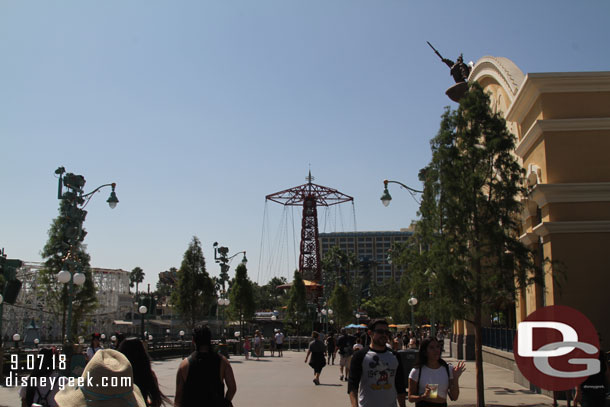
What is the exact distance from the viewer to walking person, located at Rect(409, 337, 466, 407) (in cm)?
640

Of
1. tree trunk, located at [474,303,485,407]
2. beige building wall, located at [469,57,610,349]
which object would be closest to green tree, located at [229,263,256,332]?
beige building wall, located at [469,57,610,349]

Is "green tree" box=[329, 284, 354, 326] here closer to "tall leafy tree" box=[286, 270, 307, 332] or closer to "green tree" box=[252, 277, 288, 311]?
"tall leafy tree" box=[286, 270, 307, 332]

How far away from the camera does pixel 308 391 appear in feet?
51.6

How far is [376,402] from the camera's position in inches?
238

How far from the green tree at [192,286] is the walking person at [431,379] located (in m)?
33.4

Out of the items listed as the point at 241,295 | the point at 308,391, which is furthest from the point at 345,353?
the point at 241,295

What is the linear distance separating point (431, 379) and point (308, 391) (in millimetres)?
9854

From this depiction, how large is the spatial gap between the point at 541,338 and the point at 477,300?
220 cm

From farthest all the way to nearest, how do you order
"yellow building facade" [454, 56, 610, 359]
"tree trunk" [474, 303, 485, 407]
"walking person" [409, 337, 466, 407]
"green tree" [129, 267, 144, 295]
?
"green tree" [129, 267, 144, 295]
"yellow building facade" [454, 56, 610, 359]
"tree trunk" [474, 303, 485, 407]
"walking person" [409, 337, 466, 407]

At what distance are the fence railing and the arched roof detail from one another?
25.4 ft

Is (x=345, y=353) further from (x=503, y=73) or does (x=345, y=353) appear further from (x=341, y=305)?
(x=341, y=305)

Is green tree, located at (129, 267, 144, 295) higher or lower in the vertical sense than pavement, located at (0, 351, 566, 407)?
higher

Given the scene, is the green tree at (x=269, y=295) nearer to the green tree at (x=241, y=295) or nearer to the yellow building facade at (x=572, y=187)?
the green tree at (x=241, y=295)

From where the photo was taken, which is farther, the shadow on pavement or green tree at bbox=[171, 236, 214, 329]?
green tree at bbox=[171, 236, 214, 329]
